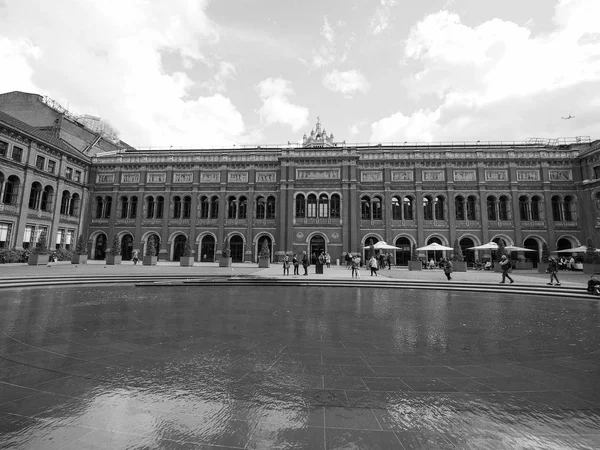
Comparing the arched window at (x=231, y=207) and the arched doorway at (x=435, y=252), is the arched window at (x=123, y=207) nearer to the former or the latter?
the arched window at (x=231, y=207)

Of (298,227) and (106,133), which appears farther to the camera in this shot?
(106,133)

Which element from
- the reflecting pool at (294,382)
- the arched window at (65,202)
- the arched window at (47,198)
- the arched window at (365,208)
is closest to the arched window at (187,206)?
the arched window at (65,202)

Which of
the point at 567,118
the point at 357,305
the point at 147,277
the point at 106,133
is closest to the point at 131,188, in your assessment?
the point at 106,133

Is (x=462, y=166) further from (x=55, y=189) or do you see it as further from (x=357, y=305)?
(x=55, y=189)

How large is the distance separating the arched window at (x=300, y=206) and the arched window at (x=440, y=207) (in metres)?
16.0

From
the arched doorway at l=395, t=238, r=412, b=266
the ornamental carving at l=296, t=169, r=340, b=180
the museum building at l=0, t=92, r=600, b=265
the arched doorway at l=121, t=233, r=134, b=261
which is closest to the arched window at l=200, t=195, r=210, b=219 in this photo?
the museum building at l=0, t=92, r=600, b=265

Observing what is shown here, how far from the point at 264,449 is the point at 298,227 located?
104ft

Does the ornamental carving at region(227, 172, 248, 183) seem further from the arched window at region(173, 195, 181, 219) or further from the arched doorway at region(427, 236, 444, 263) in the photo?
the arched doorway at region(427, 236, 444, 263)

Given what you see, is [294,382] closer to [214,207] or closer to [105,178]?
[214,207]

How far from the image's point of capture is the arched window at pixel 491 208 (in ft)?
109

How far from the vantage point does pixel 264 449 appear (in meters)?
2.38

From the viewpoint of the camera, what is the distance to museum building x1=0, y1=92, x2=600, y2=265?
31.8 m

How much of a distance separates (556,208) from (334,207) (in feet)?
85.3

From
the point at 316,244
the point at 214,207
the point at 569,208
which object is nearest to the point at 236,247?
the point at 214,207
